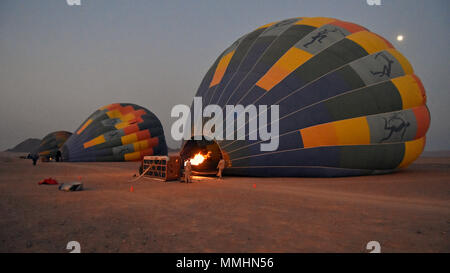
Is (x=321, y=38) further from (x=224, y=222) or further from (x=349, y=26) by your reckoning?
(x=224, y=222)

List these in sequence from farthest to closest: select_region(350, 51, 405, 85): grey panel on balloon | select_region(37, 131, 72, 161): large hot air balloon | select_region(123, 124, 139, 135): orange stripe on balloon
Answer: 1. select_region(37, 131, 72, 161): large hot air balloon
2. select_region(123, 124, 139, 135): orange stripe on balloon
3. select_region(350, 51, 405, 85): grey panel on balloon

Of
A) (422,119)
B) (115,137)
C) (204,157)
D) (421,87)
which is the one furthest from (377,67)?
(115,137)

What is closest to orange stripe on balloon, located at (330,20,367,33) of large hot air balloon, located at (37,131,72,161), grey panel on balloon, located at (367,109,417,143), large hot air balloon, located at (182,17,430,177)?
large hot air balloon, located at (182,17,430,177)

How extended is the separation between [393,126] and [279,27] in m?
5.60

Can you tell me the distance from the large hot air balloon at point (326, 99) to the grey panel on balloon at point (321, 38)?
35 mm

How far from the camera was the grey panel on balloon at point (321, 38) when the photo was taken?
9136 millimetres

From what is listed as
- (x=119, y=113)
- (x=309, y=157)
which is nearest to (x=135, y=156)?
(x=119, y=113)

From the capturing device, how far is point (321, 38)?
9344mm

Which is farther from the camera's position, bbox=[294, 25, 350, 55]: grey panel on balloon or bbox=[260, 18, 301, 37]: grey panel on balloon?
bbox=[260, 18, 301, 37]: grey panel on balloon

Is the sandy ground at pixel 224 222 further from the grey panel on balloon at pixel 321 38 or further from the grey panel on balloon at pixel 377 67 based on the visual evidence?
the grey panel on balloon at pixel 321 38

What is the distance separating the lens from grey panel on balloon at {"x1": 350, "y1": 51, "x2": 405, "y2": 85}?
8917 mm

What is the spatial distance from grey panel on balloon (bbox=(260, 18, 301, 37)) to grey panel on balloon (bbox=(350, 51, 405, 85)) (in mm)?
2927

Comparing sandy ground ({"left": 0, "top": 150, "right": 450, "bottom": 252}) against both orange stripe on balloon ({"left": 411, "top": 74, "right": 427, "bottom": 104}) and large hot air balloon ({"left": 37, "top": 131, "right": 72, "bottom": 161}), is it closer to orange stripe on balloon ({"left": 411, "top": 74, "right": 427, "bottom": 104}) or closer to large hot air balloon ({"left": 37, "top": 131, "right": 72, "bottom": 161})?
orange stripe on balloon ({"left": 411, "top": 74, "right": 427, "bottom": 104})

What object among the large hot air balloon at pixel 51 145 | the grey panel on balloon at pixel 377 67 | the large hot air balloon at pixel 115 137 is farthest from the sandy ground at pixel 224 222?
the large hot air balloon at pixel 51 145
